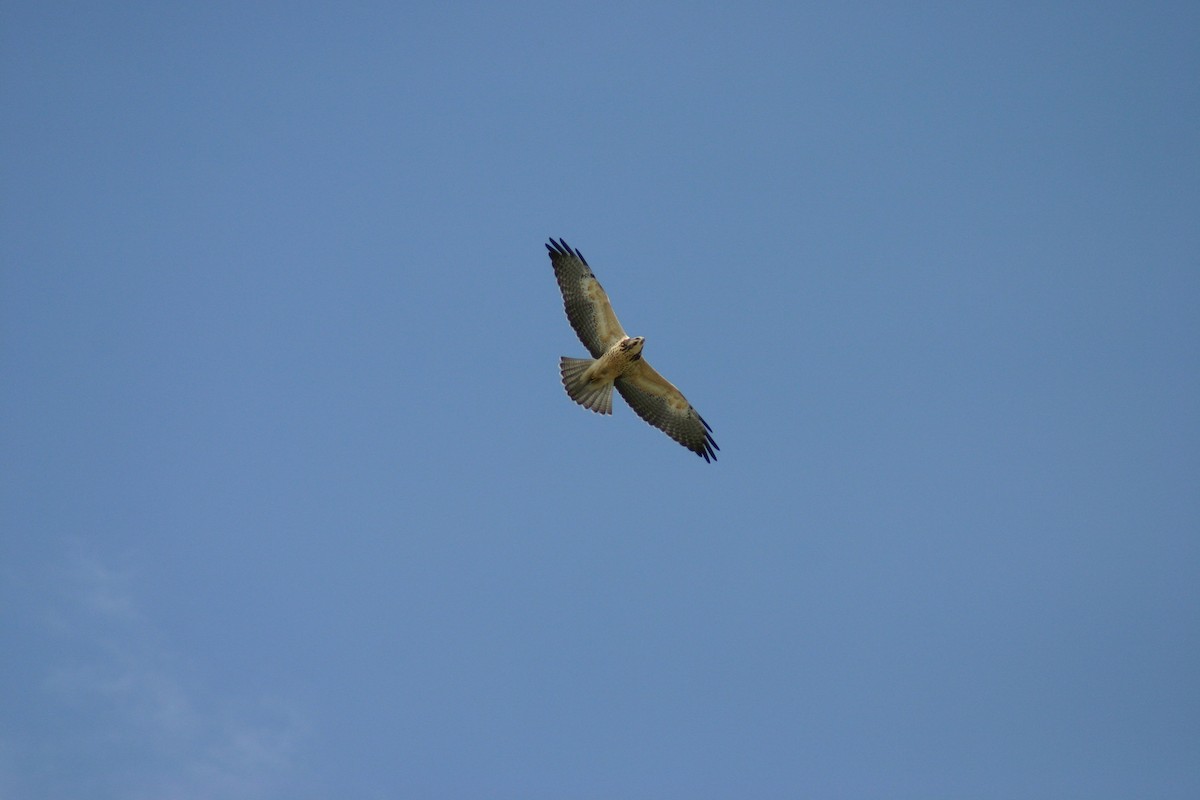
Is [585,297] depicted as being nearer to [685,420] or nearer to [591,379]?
[591,379]

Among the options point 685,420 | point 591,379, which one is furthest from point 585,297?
point 685,420

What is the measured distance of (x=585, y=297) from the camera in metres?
18.8

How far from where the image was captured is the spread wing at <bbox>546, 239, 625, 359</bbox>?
18.7 metres

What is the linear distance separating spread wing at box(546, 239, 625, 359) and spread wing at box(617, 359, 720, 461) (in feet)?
1.91

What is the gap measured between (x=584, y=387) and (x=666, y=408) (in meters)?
1.41

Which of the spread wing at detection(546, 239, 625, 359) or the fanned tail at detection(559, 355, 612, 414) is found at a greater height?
the spread wing at detection(546, 239, 625, 359)

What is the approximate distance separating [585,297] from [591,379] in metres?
1.10

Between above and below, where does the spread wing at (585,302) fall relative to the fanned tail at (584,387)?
above

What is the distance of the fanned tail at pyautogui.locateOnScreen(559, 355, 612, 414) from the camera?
61.7ft

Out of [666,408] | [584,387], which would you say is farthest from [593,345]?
[666,408]

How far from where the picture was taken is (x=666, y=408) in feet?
64.6

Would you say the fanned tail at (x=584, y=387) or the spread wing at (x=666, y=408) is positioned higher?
the spread wing at (x=666, y=408)

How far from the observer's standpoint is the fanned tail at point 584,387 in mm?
18797

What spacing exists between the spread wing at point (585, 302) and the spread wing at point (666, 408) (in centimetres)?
58
